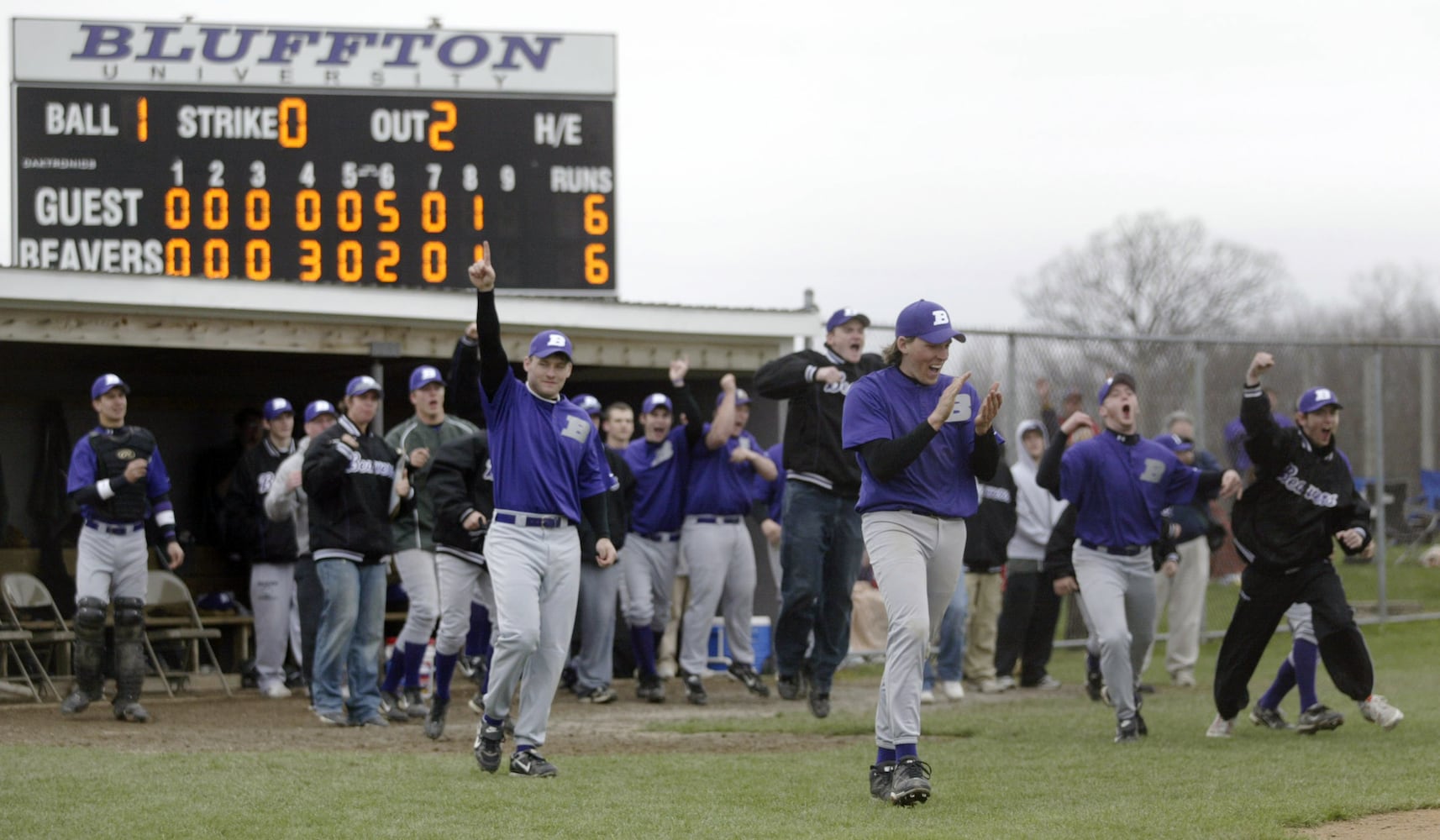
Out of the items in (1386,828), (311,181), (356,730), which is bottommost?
(356,730)

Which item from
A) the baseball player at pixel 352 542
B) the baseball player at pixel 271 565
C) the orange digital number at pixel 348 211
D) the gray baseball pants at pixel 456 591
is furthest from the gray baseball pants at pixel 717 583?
the orange digital number at pixel 348 211

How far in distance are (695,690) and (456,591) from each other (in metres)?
2.69

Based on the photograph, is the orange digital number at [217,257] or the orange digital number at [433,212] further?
the orange digital number at [433,212]

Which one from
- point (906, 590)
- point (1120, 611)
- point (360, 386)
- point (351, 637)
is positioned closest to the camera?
point (906, 590)

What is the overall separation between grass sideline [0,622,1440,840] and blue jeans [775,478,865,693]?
0.55m

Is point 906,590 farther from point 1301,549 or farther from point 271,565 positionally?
point 271,565

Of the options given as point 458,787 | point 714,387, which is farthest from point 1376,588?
point 458,787

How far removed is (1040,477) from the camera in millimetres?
9391

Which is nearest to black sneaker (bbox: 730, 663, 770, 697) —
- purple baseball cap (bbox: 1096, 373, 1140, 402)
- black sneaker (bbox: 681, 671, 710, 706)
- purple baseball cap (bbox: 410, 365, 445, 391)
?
black sneaker (bbox: 681, 671, 710, 706)

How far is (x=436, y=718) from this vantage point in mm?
9242

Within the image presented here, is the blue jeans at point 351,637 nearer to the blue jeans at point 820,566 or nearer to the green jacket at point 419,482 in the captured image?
the green jacket at point 419,482

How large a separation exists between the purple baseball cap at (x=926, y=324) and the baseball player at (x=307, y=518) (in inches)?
197

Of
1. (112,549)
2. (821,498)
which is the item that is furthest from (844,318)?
(112,549)

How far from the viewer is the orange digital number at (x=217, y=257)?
14031 mm
